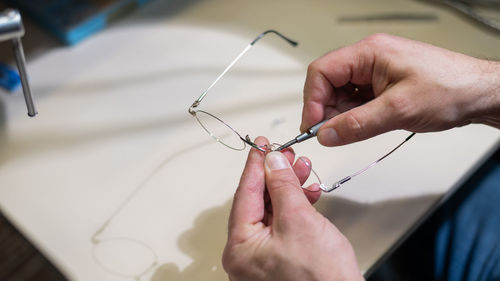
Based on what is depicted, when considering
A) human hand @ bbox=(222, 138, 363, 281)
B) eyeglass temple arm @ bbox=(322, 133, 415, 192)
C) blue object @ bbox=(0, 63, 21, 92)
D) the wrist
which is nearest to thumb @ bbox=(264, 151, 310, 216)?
human hand @ bbox=(222, 138, 363, 281)

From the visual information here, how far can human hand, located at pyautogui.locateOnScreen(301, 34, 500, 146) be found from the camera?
0.59 meters

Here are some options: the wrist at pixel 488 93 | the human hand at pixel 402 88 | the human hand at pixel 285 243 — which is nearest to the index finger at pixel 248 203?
the human hand at pixel 285 243

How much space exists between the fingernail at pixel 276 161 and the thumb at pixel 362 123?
0.22 feet

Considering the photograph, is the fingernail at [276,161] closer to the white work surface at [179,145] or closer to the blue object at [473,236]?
the white work surface at [179,145]

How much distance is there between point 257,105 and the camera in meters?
0.79

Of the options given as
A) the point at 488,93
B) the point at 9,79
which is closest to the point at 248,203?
the point at 488,93

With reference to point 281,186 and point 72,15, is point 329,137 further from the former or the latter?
point 72,15

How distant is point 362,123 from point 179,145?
1.00 ft

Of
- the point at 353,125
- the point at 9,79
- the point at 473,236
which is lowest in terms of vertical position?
the point at 473,236

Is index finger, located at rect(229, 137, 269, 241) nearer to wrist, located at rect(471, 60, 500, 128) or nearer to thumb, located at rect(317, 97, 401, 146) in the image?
thumb, located at rect(317, 97, 401, 146)

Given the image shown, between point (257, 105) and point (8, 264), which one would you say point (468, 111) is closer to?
point (257, 105)

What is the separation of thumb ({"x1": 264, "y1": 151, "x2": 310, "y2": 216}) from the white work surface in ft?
0.36

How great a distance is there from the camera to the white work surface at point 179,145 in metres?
0.62

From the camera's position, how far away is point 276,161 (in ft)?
1.92
